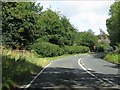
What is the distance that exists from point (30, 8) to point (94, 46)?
88072 millimetres

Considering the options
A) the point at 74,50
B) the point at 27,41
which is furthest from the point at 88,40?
the point at 27,41

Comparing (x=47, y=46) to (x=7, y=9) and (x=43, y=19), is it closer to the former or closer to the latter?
(x=43, y=19)

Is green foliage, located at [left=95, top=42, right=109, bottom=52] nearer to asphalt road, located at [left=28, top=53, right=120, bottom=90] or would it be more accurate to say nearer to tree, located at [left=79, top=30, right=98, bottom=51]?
tree, located at [left=79, top=30, right=98, bottom=51]

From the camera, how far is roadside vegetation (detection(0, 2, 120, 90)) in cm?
2029

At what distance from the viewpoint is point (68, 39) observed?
95.7 m

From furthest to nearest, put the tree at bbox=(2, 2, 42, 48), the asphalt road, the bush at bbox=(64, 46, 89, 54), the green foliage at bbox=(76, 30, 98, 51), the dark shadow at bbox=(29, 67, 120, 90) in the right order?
the green foliage at bbox=(76, 30, 98, 51) → the bush at bbox=(64, 46, 89, 54) → the tree at bbox=(2, 2, 42, 48) → the asphalt road → the dark shadow at bbox=(29, 67, 120, 90)

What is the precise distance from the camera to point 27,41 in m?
50.6

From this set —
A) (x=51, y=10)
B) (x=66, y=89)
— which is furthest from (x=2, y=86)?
Answer: (x=51, y=10)

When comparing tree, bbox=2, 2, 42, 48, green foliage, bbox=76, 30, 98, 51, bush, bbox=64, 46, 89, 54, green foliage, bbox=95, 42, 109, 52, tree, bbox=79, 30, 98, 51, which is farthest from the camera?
green foliage, bbox=95, 42, 109, 52

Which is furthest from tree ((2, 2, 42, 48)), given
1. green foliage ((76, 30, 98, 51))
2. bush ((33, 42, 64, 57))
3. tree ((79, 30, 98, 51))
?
tree ((79, 30, 98, 51))

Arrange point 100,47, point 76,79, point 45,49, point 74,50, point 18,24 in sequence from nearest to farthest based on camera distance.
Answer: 1. point 76,79
2. point 18,24
3. point 45,49
4. point 74,50
5. point 100,47

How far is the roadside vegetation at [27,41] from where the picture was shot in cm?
2029

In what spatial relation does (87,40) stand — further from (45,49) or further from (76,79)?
(76,79)

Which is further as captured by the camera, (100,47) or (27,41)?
(100,47)
